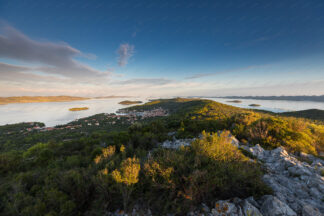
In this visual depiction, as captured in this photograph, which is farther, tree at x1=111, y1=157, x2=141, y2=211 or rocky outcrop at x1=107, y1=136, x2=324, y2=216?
tree at x1=111, y1=157, x2=141, y2=211

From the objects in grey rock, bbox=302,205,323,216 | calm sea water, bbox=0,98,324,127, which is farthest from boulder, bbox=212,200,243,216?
calm sea water, bbox=0,98,324,127

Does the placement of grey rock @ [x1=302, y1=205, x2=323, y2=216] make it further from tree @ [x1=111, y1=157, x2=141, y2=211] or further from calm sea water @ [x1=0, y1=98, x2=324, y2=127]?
calm sea water @ [x1=0, y1=98, x2=324, y2=127]

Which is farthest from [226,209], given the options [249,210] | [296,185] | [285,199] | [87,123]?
[87,123]

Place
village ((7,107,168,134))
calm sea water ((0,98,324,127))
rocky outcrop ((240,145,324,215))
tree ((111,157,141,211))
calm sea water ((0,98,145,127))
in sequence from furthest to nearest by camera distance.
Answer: calm sea water ((0,98,324,127)) < calm sea water ((0,98,145,127)) < village ((7,107,168,134)) < tree ((111,157,141,211)) < rocky outcrop ((240,145,324,215))

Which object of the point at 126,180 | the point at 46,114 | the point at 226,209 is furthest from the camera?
the point at 46,114

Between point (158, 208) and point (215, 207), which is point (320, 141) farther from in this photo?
point (158, 208)

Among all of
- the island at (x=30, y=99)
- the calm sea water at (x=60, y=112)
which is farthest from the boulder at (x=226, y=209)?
the island at (x=30, y=99)

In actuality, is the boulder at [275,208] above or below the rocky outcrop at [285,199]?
above

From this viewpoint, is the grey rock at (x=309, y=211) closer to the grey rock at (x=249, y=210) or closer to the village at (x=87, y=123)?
the grey rock at (x=249, y=210)

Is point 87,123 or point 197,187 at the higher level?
point 197,187

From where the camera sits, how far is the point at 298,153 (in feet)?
15.5

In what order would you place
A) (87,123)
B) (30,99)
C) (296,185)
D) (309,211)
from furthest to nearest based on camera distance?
(30,99) → (87,123) → (296,185) → (309,211)

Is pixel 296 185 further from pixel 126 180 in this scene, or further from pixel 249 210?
pixel 126 180

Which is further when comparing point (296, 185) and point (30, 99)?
point (30, 99)
